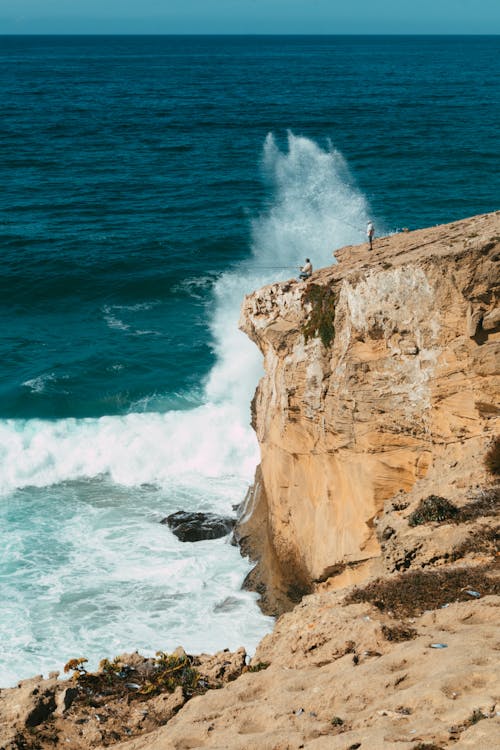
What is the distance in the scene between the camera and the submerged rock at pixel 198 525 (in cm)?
2231

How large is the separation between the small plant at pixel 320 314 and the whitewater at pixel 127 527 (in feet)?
21.3

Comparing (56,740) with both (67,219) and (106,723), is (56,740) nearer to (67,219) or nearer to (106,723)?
(106,723)

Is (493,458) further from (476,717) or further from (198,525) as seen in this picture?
(198,525)

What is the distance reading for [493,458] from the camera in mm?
15023

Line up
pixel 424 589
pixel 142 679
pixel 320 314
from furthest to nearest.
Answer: pixel 320 314
pixel 142 679
pixel 424 589

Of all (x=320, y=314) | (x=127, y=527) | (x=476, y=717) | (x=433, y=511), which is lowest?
(x=127, y=527)

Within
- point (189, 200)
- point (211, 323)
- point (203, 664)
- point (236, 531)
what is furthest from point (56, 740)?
point (189, 200)

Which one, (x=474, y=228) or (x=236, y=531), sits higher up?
(x=474, y=228)

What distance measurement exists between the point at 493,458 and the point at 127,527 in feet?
37.3

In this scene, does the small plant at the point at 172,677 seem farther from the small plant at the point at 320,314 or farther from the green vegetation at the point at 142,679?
the small plant at the point at 320,314

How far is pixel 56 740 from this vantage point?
10859 millimetres

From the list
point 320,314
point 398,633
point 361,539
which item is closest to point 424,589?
point 398,633

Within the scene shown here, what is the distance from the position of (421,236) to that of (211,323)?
17.9 meters

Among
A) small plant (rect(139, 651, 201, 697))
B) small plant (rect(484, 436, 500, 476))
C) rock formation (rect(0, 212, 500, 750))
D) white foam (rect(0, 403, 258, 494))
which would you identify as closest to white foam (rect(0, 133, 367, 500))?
white foam (rect(0, 403, 258, 494))
